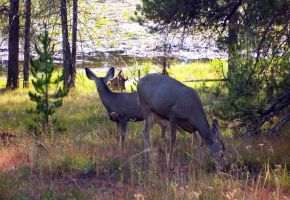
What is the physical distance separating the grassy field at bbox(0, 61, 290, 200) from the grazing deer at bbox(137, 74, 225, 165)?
26 cm

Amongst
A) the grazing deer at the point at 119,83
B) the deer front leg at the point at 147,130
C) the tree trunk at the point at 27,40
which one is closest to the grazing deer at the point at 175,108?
the deer front leg at the point at 147,130

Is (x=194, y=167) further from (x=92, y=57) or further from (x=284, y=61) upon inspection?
(x=92, y=57)

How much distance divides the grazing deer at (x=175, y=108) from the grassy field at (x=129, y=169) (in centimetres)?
26

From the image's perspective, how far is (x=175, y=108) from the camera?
27.3ft

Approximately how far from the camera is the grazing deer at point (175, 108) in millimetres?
7801

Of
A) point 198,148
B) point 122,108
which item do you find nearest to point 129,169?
point 198,148

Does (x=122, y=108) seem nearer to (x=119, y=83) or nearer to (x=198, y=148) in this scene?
(x=198, y=148)

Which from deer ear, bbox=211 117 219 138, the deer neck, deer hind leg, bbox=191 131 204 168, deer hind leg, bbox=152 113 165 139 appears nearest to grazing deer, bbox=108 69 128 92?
the deer neck

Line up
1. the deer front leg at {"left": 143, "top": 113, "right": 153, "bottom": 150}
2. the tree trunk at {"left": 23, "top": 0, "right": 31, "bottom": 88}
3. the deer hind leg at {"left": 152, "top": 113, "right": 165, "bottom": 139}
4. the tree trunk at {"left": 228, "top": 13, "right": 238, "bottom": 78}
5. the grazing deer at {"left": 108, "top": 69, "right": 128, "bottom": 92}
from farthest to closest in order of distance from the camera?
the tree trunk at {"left": 23, "top": 0, "right": 31, "bottom": 88} < the grazing deer at {"left": 108, "top": 69, "right": 128, "bottom": 92} < the tree trunk at {"left": 228, "top": 13, "right": 238, "bottom": 78} < the deer hind leg at {"left": 152, "top": 113, "right": 165, "bottom": 139} < the deer front leg at {"left": 143, "top": 113, "right": 153, "bottom": 150}

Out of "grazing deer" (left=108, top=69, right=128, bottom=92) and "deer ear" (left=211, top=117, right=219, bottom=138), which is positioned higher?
"deer ear" (left=211, top=117, right=219, bottom=138)

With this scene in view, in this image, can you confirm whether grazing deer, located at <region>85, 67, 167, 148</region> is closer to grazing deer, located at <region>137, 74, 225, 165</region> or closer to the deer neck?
the deer neck

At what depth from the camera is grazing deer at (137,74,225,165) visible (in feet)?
25.6

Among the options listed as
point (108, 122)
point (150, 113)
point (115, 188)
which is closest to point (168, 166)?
point (115, 188)

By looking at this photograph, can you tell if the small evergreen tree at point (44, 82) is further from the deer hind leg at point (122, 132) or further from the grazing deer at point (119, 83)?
the grazing deer at point (119, 83)
